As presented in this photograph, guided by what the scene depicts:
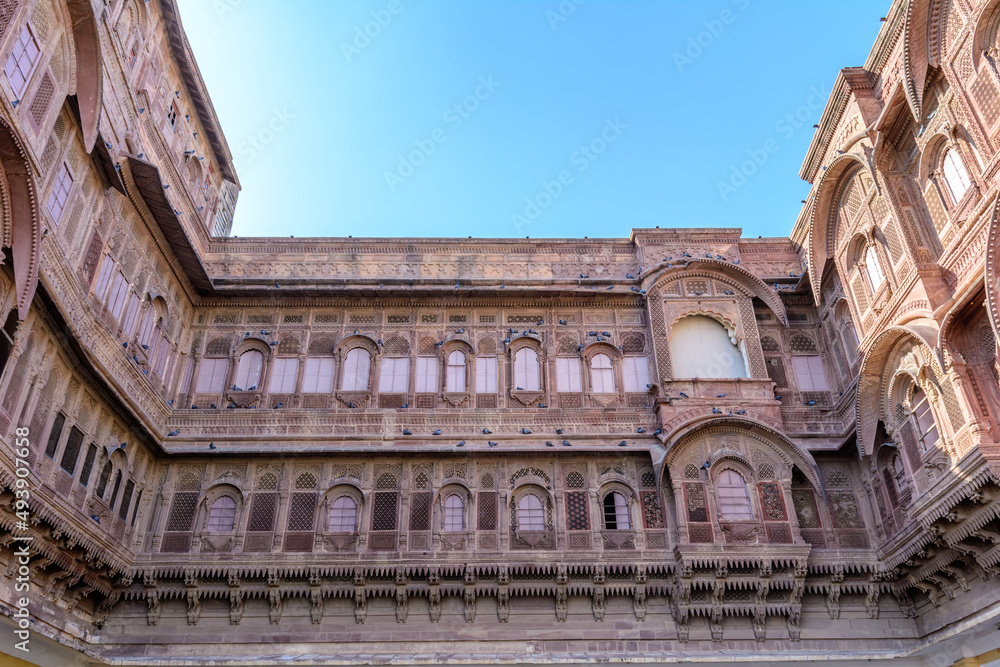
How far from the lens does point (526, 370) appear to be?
16.2m

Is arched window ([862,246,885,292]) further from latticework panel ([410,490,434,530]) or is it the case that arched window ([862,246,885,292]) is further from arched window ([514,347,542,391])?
latticework panel ([410,490,434,530])

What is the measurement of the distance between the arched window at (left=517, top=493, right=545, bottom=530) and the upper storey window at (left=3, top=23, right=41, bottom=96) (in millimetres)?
10486

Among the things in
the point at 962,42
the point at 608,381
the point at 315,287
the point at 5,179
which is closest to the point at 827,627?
the point at 608,381

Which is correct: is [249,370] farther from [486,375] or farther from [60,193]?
[60,193]

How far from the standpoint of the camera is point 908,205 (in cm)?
1327

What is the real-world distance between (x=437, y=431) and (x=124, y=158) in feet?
24.6

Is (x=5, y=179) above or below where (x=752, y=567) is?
above

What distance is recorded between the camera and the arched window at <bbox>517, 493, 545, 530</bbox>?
1452 cm

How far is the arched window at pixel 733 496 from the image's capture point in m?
14.3

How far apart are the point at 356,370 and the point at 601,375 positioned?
5191mm

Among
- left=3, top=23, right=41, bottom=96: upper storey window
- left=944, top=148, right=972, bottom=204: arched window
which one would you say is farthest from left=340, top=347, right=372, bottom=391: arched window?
left=944, top=148, right=972, bottom=204: arched window

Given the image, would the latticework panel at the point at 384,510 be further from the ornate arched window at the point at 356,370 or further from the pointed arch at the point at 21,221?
the pointed arch at the point at 21,221

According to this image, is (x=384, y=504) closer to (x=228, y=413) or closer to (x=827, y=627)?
(x=228, y=413)

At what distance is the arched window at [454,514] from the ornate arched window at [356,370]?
3.04 m
